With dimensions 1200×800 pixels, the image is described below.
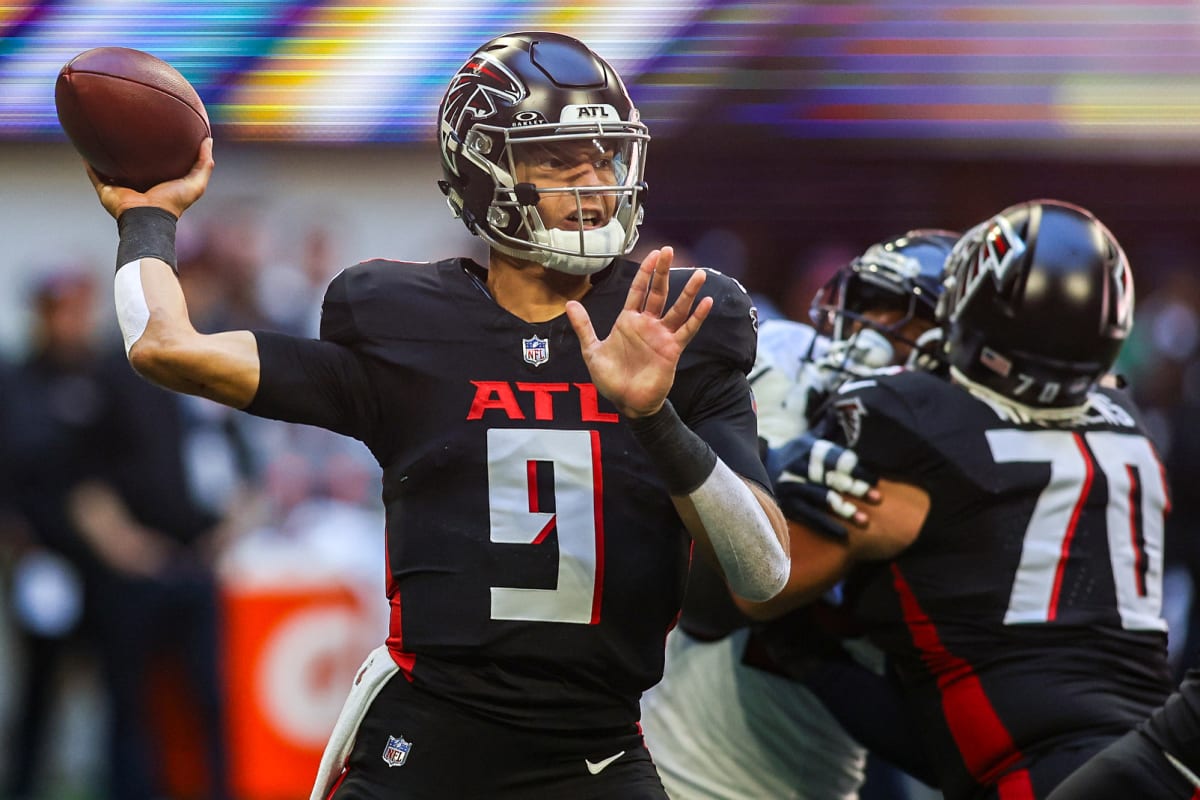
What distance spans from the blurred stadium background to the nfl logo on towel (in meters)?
5.00

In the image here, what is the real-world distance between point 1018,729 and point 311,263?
6.33 meters

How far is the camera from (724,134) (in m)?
9.75

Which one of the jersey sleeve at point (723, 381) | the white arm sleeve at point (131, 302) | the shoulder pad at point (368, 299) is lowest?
the jersey sleeve at point (723, 381)

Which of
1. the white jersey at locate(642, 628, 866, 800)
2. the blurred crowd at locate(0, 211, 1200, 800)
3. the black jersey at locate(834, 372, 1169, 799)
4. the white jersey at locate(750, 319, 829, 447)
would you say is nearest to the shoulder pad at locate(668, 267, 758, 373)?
the black jersey at locate(834, 372, 1169, 799)

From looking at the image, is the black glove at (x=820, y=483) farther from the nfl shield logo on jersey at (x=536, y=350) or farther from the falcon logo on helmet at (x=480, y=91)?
the falcon logo on helmet at (x=480, y=91)

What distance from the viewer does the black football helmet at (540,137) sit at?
9.39ft

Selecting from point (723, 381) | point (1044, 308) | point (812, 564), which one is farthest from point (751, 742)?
point (723, 381)

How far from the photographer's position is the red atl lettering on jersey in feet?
9.15

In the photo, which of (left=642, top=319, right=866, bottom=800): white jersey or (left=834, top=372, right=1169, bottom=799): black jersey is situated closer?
(left=834, top=372, right=1169, bottom=799): black jersey

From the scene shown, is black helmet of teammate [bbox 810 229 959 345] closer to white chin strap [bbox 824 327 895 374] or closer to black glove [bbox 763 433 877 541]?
white chin strap [bbox 824 327 895 374]

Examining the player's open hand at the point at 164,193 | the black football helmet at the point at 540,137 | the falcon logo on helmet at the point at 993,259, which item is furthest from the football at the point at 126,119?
the falcon logo on helmet at the point at 993,259

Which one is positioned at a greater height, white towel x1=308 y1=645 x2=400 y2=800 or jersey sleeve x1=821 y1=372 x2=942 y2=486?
jersey sleeve x1=821 y1=372 x2=942 y2=486

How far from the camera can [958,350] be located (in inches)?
143

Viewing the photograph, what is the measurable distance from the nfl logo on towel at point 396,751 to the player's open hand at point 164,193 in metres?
1.02
